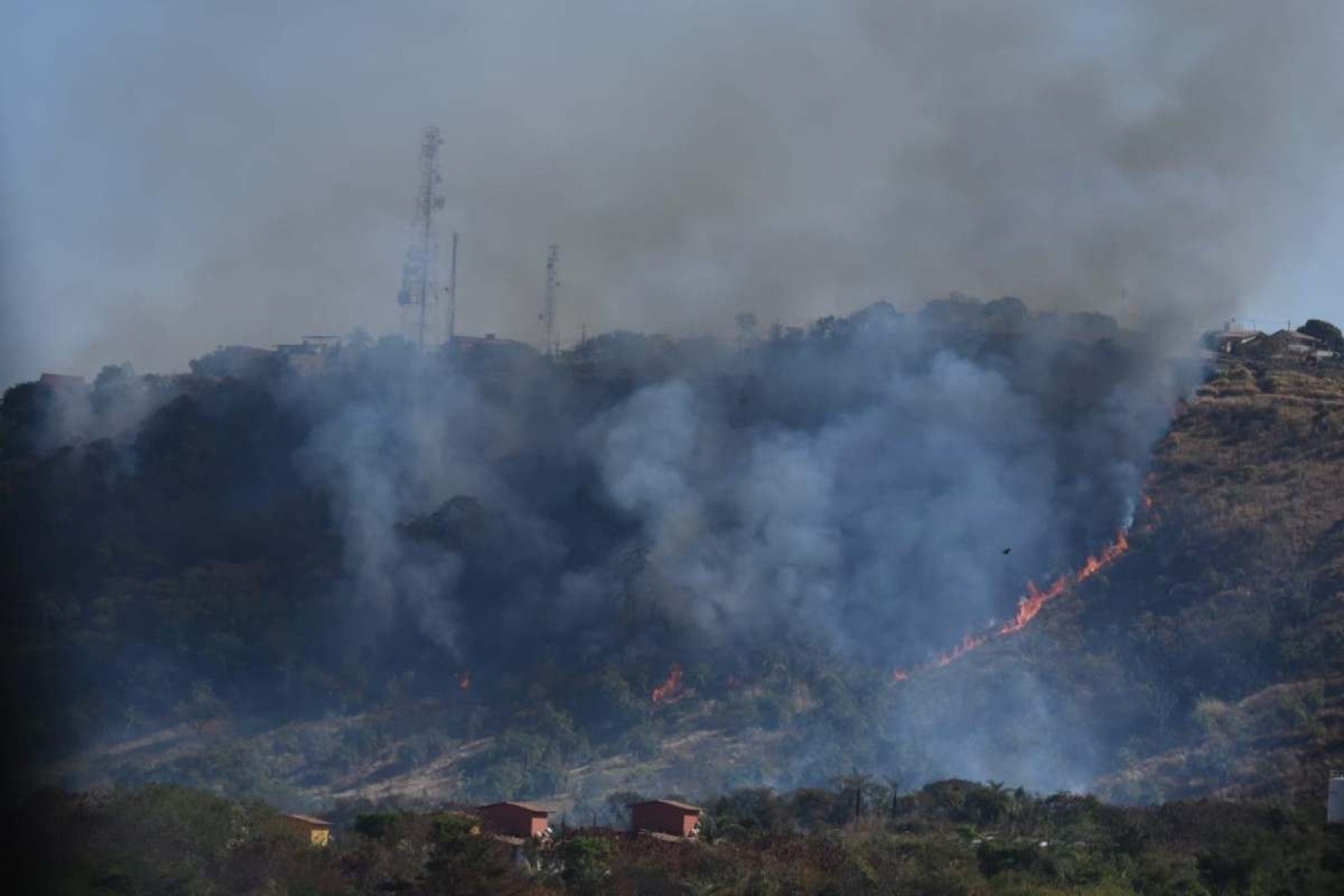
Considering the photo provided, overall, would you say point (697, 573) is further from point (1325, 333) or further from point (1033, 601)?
point (1325, 333)

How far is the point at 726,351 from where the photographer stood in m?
108

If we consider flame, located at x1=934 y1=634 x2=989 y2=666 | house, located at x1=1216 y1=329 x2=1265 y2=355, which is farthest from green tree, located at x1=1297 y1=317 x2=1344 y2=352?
flame, located at x1=934 y1=634 x2=989 y2=666

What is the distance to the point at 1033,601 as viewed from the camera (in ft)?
276

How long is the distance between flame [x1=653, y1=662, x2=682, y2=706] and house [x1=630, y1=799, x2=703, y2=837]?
739 inches

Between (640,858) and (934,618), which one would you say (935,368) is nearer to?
(934,618)

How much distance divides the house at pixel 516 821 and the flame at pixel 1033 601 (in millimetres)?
19860

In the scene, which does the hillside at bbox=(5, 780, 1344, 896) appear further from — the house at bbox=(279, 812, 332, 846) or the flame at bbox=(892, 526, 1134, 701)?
the flame at bbox=(892, 526, 1134, 701)

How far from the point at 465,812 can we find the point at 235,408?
49.2m

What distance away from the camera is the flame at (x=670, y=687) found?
79750mm

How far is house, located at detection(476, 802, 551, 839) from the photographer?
193ft

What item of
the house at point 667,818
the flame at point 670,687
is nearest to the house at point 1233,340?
the flame at point 670,687

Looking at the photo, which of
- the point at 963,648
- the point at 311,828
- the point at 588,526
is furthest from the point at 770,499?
the point at 311,828

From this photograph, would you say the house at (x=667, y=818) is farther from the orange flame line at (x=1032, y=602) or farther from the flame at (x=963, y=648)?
the flame at (x=963, y=648)

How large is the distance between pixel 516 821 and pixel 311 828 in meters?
6.01
